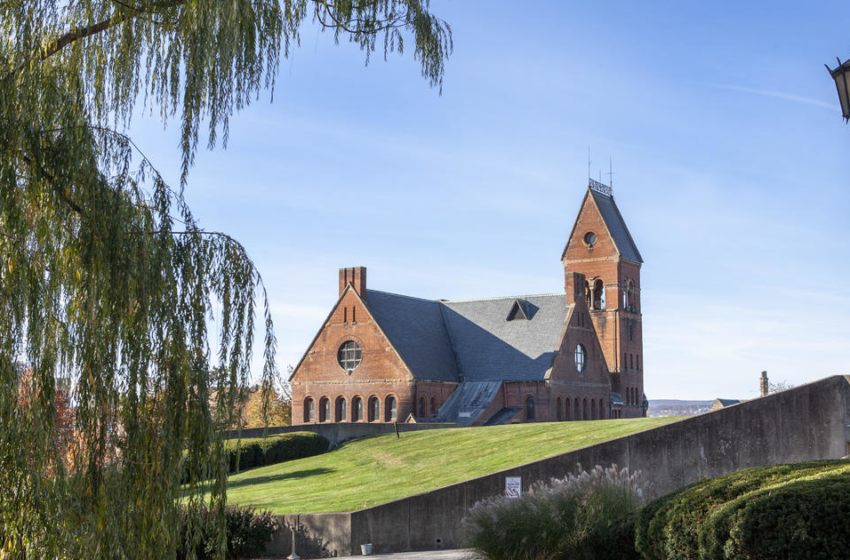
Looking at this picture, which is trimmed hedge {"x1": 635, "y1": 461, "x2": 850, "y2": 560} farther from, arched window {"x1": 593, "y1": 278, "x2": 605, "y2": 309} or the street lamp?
arched window {"x1": 593, "y1": 278, "x2": 605, "y2": 309}

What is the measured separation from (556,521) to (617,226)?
71376 millimetres

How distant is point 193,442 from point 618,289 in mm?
74191

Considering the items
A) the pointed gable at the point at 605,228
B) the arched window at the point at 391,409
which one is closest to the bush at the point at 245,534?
the arched window at the point at 391,409

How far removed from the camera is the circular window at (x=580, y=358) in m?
61.4

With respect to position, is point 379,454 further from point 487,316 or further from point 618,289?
point 618,289

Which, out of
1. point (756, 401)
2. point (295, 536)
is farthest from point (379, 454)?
point (756, 401)

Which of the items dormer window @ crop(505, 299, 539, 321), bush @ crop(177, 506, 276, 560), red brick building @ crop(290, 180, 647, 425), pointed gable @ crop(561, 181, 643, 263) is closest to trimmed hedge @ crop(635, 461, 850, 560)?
bush @ crop(177, 506, 276, 560)

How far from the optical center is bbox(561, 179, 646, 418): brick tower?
3157 inches

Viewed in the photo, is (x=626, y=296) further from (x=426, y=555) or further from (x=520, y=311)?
(x=426, y=555)

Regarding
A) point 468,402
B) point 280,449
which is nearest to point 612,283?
point 468,402

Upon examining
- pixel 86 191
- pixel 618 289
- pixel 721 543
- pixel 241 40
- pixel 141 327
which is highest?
pixel 618 289

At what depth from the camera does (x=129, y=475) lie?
8.39m

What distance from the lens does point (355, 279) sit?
59688mm

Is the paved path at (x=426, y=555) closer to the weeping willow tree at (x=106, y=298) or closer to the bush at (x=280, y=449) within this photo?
the weeping willow tree at (x=106, y=298)
